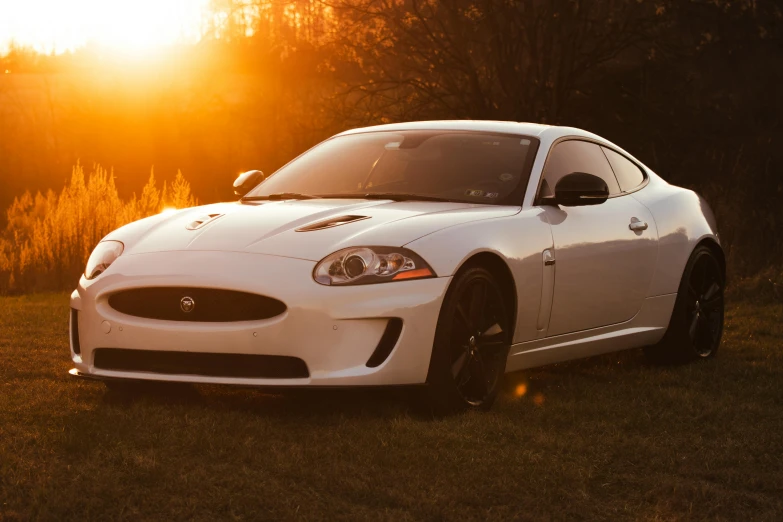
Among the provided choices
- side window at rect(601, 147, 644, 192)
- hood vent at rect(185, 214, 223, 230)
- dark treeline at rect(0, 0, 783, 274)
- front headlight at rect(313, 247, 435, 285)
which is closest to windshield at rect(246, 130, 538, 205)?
hood vent at rect(185, 214, 223, 230)

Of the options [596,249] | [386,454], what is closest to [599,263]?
[596,249]

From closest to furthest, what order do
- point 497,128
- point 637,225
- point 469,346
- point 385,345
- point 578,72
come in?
point 385,345 → point 469,346 → point 497,128 → point 637,225 → point 578,72

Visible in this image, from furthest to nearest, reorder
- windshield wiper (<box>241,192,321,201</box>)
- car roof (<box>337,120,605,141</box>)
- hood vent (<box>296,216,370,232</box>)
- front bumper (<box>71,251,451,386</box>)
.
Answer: car roof (<box>337,120,605,141</box>), windshield wiper (<box>241,192,321,201</box>), hood vent (<box>296,216,370,232</box>), front bumper (<box>71,251,451,386</box>)

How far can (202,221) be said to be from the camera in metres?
6.43

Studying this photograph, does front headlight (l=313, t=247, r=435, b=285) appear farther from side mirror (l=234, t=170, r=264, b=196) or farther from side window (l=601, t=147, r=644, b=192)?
side window (l=601, t=147, r=644, b=192)

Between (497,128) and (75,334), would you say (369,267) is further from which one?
(497,128)

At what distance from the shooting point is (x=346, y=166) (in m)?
7.51

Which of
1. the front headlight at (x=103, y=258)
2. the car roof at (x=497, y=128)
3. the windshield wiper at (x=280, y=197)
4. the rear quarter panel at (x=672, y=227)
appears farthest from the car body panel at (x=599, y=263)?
the front headlight at (x=103, y=258)

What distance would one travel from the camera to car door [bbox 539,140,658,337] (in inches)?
273

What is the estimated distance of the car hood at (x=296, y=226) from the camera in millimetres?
5880

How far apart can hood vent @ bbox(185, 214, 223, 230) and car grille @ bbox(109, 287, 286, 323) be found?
0.52m

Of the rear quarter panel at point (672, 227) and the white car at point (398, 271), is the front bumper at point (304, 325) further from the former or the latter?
the rear quarter panel at point (672, 227)

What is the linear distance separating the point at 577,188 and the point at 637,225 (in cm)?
91

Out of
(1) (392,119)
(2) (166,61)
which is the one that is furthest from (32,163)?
(1) (392,119)
